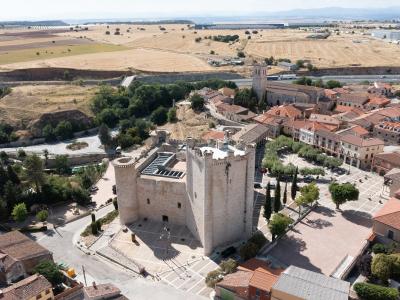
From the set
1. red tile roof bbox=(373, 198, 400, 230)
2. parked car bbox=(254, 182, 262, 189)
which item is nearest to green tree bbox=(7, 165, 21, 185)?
parked car bbox=(254, 182, 262, 189)

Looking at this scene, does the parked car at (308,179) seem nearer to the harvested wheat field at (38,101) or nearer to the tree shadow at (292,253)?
the tree shadow at (292,253)

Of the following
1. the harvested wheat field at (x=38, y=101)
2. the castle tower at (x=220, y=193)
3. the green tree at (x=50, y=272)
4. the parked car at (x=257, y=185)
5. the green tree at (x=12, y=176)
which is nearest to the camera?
the green tree at (x=50, y=272)

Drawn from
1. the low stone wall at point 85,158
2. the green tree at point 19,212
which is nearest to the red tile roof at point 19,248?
the green tree at point 19,212

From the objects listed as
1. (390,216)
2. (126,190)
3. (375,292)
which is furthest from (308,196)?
(126,190)

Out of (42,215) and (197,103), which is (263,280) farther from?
(197,103)

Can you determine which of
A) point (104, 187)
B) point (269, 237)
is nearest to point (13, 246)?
point (104, 187)

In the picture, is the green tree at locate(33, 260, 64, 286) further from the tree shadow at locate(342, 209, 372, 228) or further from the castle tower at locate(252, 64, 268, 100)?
the castle tower at locate(252, 64, 268, 100)
